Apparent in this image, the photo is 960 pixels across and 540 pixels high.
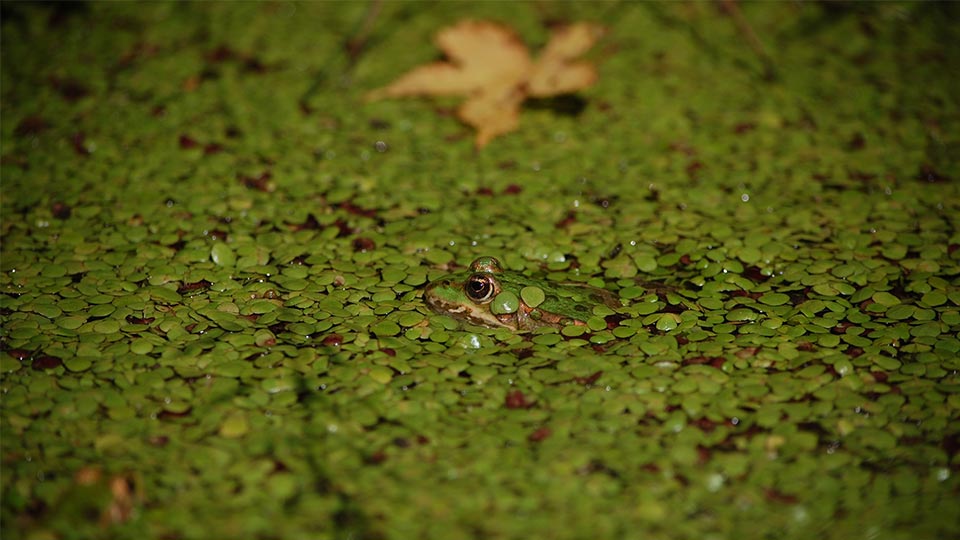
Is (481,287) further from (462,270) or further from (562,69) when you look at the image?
(562,69)

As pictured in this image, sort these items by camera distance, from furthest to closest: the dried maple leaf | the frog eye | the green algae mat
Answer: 1. the dried maple leaf
2. the frog eye
3. the green algae mat

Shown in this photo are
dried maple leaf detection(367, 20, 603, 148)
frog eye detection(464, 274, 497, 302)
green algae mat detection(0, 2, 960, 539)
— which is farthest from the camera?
dried maple leaf detection(367, 20, 603, 148)

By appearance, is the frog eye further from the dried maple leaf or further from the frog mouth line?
the dried maple leaf

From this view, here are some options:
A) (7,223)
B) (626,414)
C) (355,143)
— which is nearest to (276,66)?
(355,143)

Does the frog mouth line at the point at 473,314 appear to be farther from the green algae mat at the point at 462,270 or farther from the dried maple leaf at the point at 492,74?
the dried maple leaf at the point at 492,74

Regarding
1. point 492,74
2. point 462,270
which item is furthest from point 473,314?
point 492,74

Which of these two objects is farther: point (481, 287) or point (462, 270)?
point (462, 270)

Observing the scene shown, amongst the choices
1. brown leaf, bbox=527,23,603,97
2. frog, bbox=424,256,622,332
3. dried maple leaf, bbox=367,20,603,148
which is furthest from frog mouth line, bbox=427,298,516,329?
brown leaf, bbox=527,23,603,97
